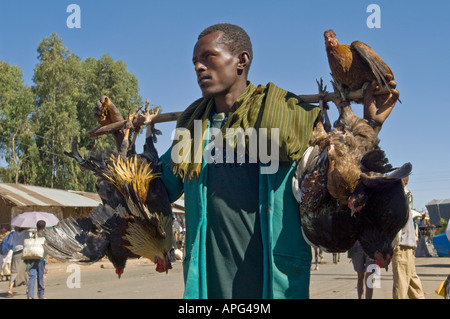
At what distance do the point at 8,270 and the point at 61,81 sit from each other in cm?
2192

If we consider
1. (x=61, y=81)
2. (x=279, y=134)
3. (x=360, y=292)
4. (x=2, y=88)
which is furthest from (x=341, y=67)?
(x=61, y=81)

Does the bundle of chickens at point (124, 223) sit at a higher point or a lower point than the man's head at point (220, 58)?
lower

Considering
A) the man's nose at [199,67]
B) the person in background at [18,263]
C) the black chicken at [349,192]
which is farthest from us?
the person in background at [18,263]

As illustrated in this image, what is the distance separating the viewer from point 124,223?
299 cm

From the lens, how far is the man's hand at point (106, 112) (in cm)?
339

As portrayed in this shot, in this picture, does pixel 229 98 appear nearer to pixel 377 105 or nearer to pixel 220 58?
pixel 220 58

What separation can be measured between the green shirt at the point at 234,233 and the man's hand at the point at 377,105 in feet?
1.94

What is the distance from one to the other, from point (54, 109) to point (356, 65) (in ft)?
108

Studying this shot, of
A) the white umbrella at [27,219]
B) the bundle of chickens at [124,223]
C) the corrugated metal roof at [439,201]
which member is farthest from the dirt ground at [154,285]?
the corrugated metal roof at [439,201]

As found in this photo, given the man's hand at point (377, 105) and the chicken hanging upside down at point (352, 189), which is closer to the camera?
the chicken hanging upside down at point (352, 189)

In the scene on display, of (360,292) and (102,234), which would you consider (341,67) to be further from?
(360,292)

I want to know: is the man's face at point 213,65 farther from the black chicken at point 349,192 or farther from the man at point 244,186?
the black chicken at point 349,192

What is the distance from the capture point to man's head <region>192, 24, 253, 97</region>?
8.57 feet

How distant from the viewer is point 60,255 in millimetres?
3020
